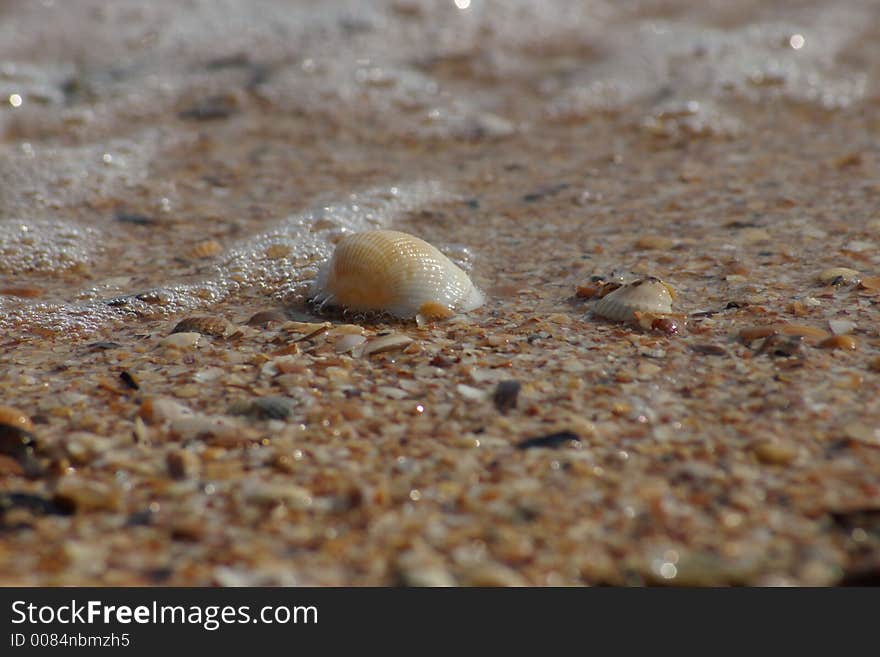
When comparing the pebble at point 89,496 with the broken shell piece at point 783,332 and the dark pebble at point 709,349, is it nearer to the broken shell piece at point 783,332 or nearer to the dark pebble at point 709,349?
the dark pebble at point 709,349

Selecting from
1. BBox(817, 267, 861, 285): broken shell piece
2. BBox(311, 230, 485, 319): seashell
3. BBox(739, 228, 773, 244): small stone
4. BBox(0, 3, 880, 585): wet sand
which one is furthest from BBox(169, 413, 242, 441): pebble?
BBox(739, 228, 773, 244): small stone

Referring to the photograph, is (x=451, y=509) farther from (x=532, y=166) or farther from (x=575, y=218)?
(x=532, y=166)

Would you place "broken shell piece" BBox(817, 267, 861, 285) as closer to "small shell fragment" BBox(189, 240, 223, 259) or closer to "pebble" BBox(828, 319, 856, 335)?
"pebble" BBox(828, 319, 856, 335)

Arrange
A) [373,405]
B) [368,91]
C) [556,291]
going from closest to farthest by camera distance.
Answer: [373,405]
[556,291]
[368,91]

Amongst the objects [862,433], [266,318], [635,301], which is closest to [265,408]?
[266,318]

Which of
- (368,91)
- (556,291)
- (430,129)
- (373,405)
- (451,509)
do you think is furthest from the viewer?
(368,91)

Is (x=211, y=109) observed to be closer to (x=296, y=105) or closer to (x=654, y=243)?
(x=296, y=105)

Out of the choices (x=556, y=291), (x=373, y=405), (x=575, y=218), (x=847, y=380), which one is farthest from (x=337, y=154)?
(x=847, y=380)
